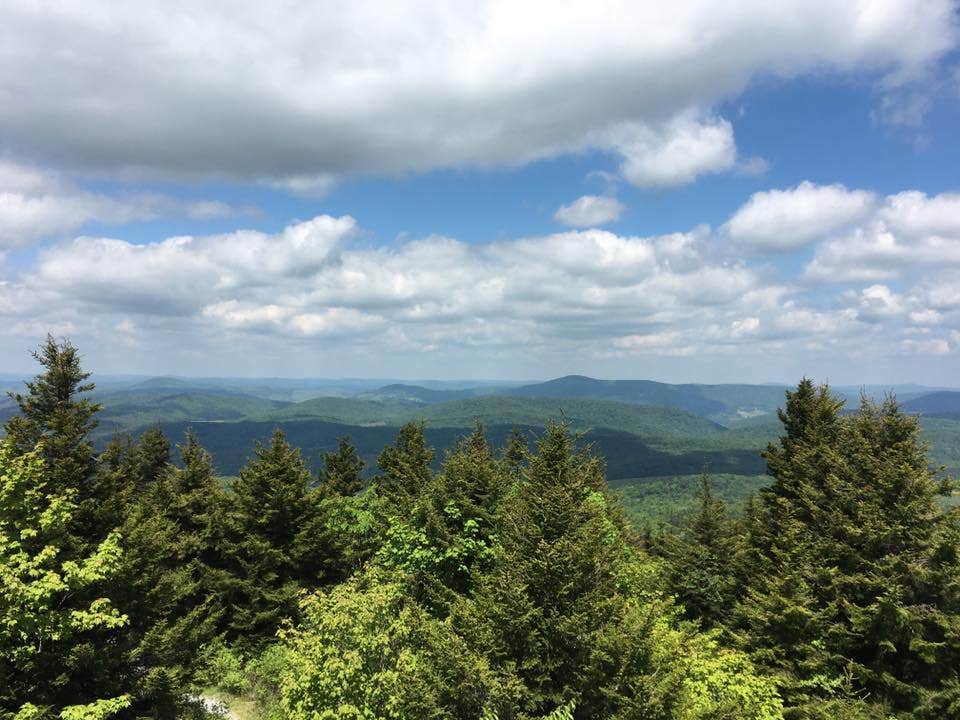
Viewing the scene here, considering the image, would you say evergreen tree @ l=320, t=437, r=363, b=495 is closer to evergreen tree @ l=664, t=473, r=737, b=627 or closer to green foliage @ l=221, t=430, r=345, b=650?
green foliage @ l=221, t=430, r=345, b=650

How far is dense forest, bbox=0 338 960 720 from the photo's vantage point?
44.0 feet

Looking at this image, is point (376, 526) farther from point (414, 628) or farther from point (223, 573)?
point (414, 628)

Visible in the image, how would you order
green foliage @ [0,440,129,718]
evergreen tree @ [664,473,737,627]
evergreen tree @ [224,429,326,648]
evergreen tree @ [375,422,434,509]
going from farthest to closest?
evergreen tree @ [375,422,434,509] → evergreen tree @ [664,473,737,627] → evergreen tree @ [224,429,326,648] → green foliage @ [0,440,129,718]

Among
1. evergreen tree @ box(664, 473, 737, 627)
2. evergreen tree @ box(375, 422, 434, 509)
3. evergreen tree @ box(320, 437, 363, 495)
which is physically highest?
evergreen tree @ box(375, 422, 434, 509)

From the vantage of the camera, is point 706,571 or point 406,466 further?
point 406,466

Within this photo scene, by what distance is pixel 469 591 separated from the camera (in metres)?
24.9

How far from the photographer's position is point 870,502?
23.4 m

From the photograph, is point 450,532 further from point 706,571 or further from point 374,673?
point 706,571

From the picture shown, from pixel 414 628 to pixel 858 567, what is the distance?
1975 centimetres

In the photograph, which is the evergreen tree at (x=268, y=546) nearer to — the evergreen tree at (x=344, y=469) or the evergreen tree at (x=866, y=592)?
the evergreen tree at (x=866, y=592)

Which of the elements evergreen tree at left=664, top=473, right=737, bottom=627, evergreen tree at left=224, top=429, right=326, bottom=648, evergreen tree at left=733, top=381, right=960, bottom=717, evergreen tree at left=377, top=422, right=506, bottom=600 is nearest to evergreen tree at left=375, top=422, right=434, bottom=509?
evergreen tree at left=224, top=429, right=326, bottom=648

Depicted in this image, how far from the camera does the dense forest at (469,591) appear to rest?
44.0 ft

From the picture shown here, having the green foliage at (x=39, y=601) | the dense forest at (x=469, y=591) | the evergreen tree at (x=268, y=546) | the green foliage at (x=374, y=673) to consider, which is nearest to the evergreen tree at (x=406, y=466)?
the dense forest at (x=469, y=591)

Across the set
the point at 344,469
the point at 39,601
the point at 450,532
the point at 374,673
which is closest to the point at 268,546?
the point at 450,532
